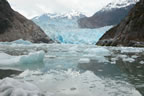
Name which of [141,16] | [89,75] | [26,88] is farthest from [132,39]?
[26,88]

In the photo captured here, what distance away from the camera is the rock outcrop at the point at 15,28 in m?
70.7

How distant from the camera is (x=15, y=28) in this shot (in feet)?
242

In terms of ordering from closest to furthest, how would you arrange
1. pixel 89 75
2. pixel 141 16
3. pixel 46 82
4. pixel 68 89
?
pixel 68 89
pixel 46 82
pixel 89 75
pixel 141 16

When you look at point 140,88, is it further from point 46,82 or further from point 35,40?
point 35,40

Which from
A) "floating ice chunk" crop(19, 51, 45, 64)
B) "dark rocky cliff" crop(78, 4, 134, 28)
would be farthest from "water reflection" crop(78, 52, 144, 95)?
"dark rocky cliff" crop(78, 4, 134, 28)

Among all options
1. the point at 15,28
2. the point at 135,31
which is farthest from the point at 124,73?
the point at 15,28

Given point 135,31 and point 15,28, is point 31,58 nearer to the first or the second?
point 135,31

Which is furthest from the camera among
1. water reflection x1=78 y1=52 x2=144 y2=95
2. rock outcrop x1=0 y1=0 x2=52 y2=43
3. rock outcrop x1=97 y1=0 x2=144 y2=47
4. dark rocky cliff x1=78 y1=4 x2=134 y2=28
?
dark rocky cliff x1=78 y1=4 x2=134 y2=28

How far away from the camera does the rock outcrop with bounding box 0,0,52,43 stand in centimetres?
7069

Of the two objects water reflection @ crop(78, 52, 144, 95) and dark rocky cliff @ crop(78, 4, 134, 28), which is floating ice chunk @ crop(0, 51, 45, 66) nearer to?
water reflection @ crop(78, 52, 144, 95)

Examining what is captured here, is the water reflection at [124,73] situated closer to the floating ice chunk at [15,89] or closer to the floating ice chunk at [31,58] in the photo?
the floating ice chunk at [15,89]

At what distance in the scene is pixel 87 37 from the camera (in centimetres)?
9219

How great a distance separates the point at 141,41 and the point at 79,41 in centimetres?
5969

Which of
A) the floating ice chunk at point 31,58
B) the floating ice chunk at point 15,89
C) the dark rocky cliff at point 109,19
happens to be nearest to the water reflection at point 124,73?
the floating ice chunk at point 15,89
